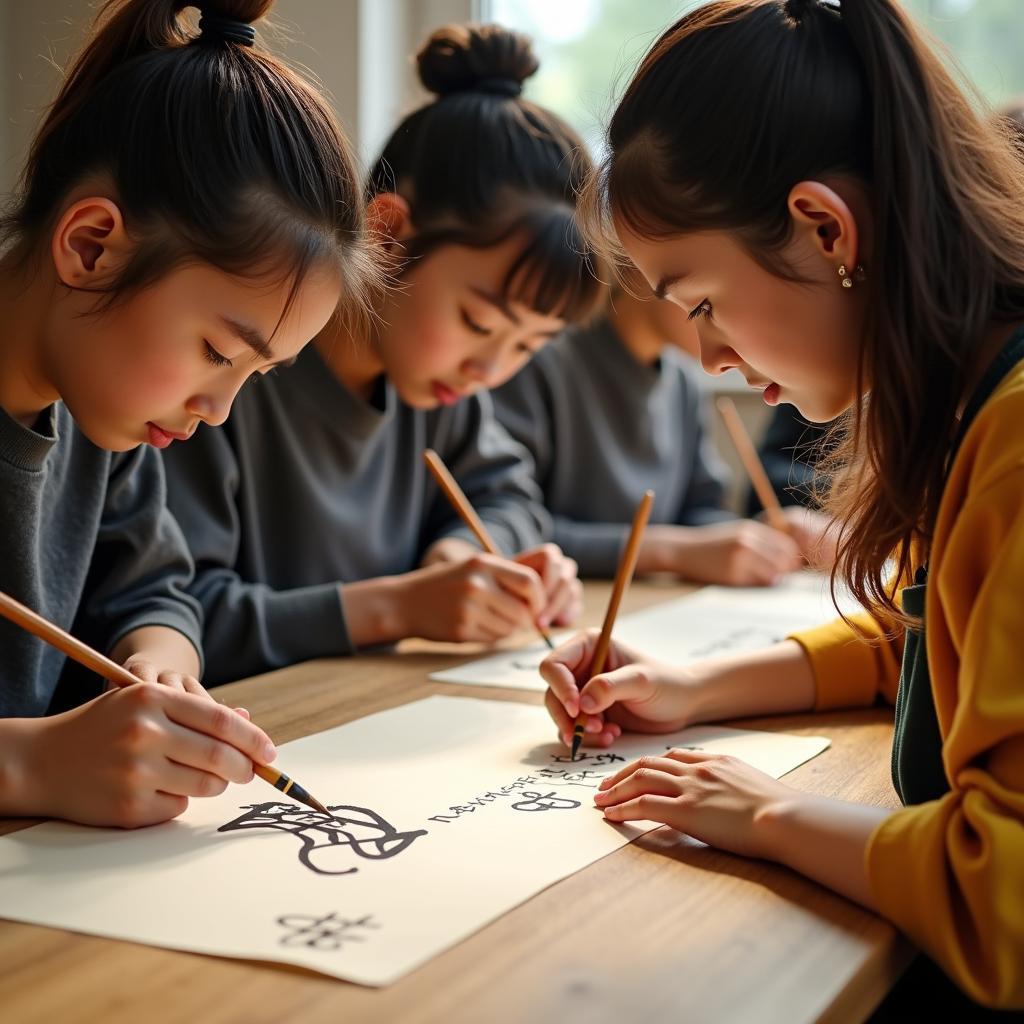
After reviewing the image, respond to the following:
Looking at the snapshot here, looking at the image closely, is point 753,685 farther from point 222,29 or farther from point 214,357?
point 222,29

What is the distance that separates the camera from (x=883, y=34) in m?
0.67

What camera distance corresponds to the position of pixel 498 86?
1.24 meters

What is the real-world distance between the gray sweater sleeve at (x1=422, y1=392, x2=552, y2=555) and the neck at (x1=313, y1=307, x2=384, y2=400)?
5.7 inches

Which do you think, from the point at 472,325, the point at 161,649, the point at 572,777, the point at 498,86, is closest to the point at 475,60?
the point at 498,86

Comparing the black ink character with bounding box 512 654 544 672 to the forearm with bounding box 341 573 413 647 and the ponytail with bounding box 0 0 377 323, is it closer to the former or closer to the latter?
the forearm with bounding box 341 573 413 647

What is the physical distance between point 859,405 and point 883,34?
20 centimetres

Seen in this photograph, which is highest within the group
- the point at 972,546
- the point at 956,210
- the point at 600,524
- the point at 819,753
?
the point at 956,210

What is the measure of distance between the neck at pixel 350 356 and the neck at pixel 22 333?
0.44 metres

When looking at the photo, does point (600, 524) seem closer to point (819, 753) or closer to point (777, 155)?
point (819, 753)

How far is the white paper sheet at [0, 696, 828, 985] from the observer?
496 mm

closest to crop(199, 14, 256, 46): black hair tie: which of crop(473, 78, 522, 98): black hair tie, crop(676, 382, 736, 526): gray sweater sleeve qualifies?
crop(473, 78, 522, 98): black hair tie

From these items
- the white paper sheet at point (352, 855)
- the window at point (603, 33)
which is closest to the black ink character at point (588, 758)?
the white paper sheet at point (352, 855)

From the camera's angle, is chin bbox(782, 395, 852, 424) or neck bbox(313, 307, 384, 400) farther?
neck bbox(313, 307, 384, 400)

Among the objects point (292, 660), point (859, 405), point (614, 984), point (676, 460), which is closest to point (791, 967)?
point (614, 984)
